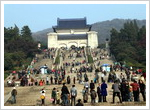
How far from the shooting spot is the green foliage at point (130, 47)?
39.4 meters

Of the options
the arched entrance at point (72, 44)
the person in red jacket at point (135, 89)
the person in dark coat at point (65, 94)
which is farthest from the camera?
the arched entrance at point (72, 44)

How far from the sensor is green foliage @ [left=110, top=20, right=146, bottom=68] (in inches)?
1552

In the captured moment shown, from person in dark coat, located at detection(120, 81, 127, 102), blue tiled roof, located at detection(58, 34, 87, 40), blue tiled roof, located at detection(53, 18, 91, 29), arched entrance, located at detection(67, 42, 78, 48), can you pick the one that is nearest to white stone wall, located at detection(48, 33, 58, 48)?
blue tiled roof, located at detection(58, 34, 87, 40)

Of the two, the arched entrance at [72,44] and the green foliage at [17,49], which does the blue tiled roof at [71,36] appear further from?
the green foliage at [17,49]

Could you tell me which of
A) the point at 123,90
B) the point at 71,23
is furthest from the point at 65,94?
the point at 71,23

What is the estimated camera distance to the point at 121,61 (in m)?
38.6

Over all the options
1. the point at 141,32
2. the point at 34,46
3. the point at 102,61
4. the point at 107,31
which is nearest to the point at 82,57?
the point at 102,61

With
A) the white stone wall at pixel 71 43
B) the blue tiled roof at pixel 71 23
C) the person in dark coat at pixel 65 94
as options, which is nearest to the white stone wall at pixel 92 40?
the white stone wall at pixel 71 43

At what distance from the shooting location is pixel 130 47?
149 feet

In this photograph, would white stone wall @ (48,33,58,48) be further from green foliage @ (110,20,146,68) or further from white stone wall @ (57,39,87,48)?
green foliage @ (110,20,146,68)

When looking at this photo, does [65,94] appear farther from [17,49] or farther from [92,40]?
[92,40]
